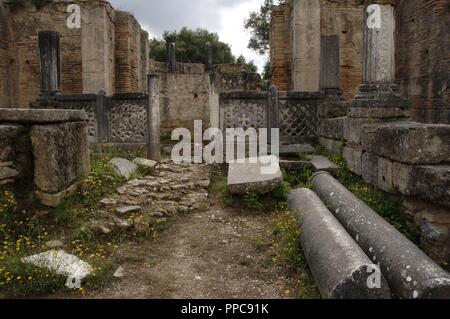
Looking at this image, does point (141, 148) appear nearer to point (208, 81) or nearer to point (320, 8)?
point (208, 81)

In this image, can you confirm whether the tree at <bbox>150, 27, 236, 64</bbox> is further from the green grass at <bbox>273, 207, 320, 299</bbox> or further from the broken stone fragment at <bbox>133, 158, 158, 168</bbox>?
the green grass at <bbox>273, 207, 320, 299</bbox>

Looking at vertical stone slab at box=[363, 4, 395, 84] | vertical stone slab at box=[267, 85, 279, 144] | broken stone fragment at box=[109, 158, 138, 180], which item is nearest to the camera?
broken stone fragment at box=[109, 158, 138, 180]

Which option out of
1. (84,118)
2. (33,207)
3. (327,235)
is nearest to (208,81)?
(84,118)

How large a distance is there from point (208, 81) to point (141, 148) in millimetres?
6601

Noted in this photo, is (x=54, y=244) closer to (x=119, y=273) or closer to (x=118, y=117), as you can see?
(x=119, y=273)

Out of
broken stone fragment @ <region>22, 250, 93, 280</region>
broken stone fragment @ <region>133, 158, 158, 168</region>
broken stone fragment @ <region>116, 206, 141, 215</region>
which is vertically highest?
broken stone fragment @ <region>133, 158, 158, 168</region>

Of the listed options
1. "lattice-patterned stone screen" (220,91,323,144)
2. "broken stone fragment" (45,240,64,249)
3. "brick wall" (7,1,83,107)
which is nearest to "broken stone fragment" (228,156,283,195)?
"lattice-patterned stone screen" (220,91,323,144)

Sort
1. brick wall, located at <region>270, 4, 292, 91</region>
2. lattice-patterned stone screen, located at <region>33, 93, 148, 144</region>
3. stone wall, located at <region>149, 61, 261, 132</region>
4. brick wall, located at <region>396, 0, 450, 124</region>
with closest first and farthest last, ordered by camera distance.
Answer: lattice-patterned stone screen, located at <region>33, 93, 148, 144</region> → brick wall, located at <region>396, 0, 450, 124</region> → brick wall, located at <region>270, 4, 292, 91</region> → stone wall, located at <region>149, 61, 261, 132</region>

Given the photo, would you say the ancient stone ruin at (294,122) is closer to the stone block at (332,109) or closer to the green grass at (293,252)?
the stone block at (332,109)

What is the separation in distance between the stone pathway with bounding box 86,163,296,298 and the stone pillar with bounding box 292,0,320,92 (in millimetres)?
6647

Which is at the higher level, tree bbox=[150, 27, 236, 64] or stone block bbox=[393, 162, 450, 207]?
tree bbox=[150, 27, 236, 64]

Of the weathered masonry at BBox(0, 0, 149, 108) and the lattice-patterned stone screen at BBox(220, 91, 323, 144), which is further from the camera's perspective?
the weathered masonry at BBox(0, 0, 149, 108)

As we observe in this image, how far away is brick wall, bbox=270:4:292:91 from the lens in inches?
502

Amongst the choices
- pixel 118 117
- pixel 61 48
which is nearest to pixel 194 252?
pixel 118 117
